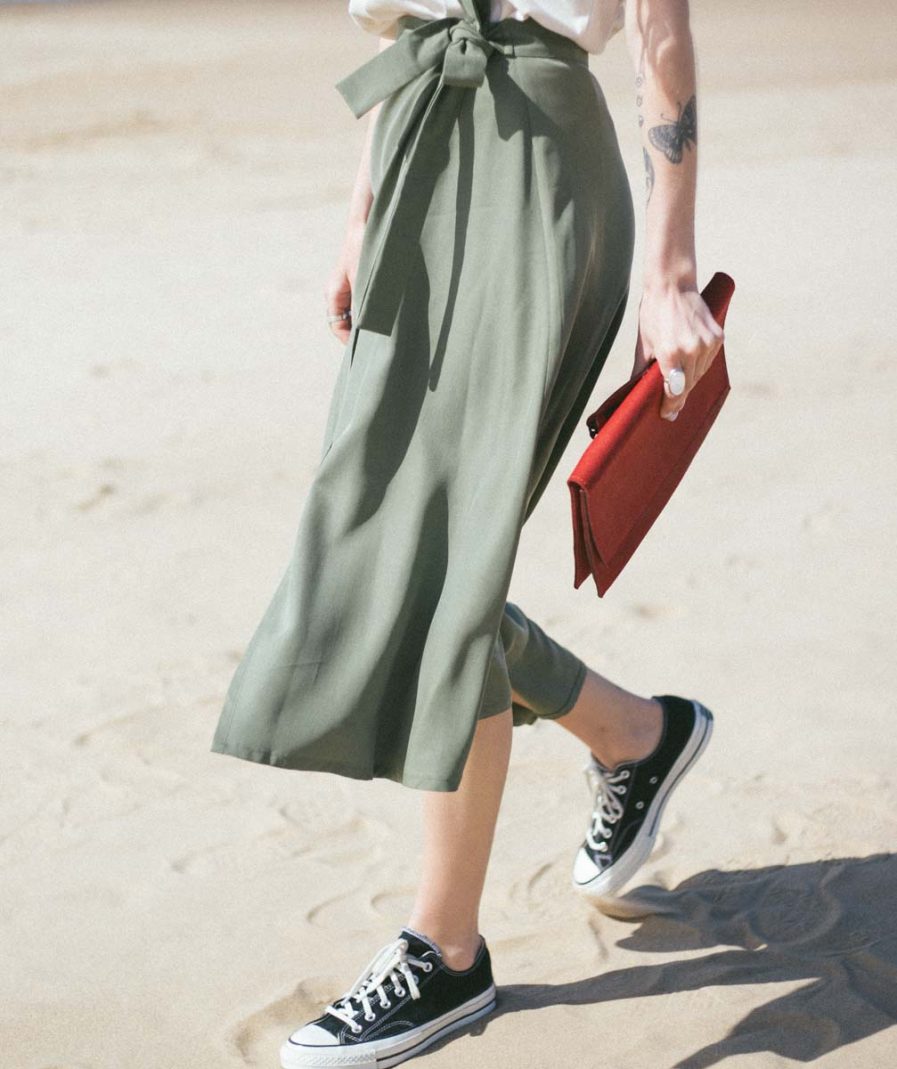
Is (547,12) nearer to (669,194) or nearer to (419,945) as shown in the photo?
(669,194)

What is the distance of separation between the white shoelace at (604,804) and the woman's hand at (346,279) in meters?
0.87

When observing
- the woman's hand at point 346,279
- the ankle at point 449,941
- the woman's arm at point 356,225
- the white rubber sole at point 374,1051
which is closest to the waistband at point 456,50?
the woman's arm at point 356,225

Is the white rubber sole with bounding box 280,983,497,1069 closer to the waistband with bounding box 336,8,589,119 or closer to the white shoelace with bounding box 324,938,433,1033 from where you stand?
the white shoelace with bounding box 324,938,433,1033

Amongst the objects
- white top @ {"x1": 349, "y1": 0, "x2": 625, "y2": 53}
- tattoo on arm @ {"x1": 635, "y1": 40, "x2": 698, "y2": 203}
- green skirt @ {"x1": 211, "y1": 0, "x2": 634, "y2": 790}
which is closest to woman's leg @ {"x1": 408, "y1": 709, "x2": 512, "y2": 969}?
green skirt @ {"x1": 211, "y1": 0, "x2": 634, "y2": 790}

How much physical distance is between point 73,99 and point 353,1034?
13.3m

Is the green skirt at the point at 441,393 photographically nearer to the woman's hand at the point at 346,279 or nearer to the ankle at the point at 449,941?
the woman's hand at the point at 346,279

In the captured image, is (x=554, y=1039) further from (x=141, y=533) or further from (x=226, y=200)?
(x=226, y=200)

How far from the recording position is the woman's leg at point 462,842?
2.15 m

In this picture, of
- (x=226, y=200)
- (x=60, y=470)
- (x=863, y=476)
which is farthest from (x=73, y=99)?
(x=863, y=476)

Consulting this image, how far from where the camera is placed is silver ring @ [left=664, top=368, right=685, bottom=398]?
1912mm

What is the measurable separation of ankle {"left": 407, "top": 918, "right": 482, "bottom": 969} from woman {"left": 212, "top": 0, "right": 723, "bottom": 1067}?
98 millimetres

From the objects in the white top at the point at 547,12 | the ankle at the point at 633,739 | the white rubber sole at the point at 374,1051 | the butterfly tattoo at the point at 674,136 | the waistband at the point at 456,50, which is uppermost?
the white top at the point at 547,12

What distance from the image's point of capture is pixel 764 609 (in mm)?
3707

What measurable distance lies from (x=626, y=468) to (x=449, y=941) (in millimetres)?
793
